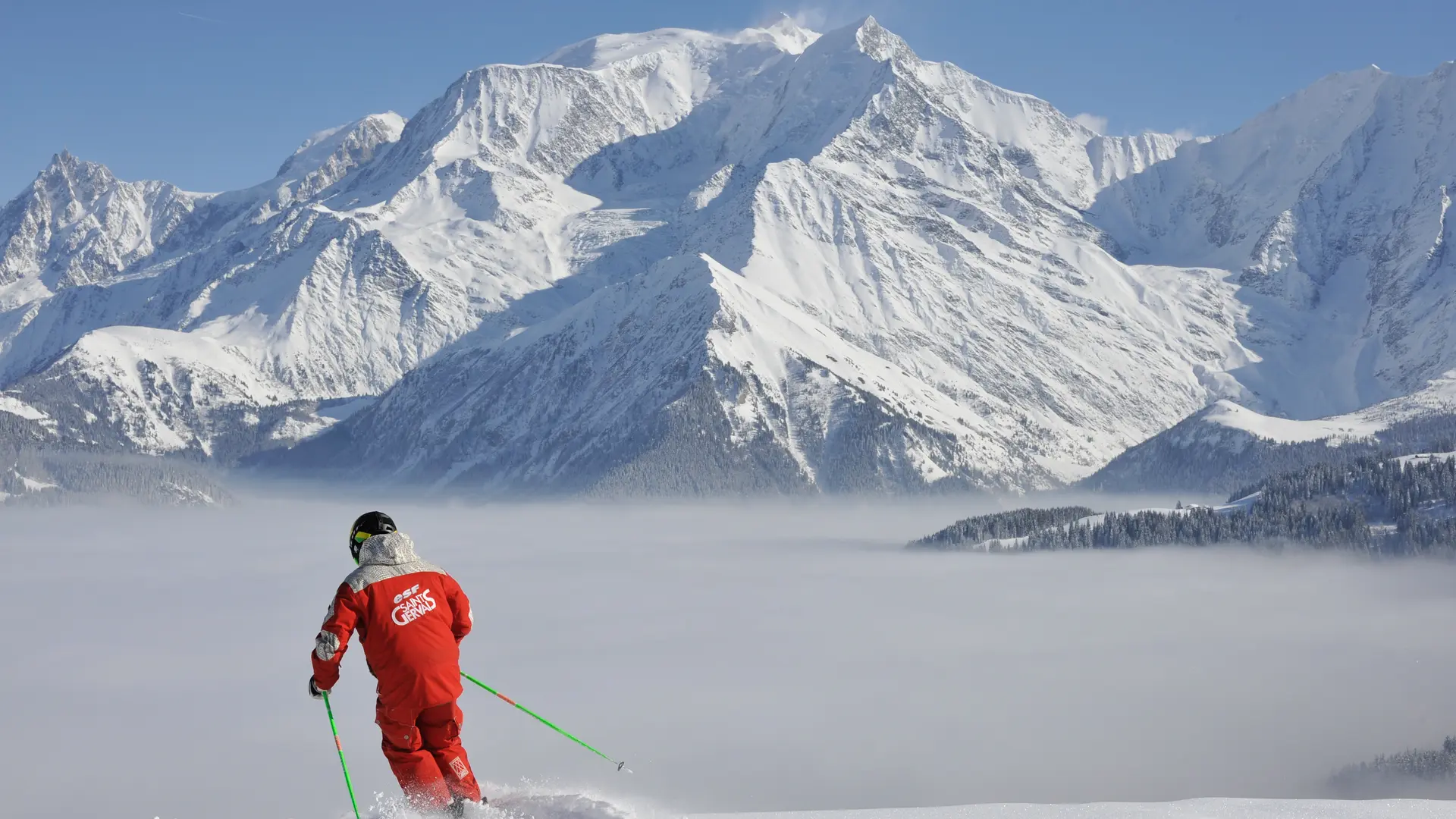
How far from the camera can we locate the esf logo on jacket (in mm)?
19719

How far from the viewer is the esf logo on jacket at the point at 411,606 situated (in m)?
19.7

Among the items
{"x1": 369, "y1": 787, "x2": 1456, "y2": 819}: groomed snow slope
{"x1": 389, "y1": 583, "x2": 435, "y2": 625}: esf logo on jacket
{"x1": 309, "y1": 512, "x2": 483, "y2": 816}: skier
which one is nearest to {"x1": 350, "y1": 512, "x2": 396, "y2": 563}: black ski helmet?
{"x1": 309, "y1": 512, "x2": 483, "y2": 816}: skier

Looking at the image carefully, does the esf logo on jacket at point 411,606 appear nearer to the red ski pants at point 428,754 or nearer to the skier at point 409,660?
the skier at point 409,660

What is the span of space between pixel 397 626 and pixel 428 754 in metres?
2.05

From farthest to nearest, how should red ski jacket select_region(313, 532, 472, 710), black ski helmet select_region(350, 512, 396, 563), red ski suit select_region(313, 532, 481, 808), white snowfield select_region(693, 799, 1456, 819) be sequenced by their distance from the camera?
black ski helmet select_region(350, 512, 396, 563) → red ski suit select_region(313, 532, 481, 808) → red ski jacket select_region(313, 532, 472, 710) → white snowfield select_region(693, 799, 1456, 819)

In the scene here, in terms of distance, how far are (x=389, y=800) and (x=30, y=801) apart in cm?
18911

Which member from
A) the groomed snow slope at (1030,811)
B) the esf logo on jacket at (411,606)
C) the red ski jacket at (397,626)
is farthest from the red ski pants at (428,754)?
the esf logo on jacket at (411,606)

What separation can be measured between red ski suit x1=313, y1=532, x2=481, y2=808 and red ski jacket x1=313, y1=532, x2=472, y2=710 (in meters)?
0.01

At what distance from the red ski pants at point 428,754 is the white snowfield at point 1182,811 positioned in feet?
12.4

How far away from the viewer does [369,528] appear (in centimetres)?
2052

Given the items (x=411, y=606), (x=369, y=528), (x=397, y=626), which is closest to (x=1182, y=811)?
(x=411, y=606)

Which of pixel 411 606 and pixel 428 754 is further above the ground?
pixel 411 606

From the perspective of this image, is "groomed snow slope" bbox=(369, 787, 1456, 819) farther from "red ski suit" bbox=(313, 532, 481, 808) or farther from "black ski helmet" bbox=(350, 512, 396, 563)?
"black ski helmet" bbox=(350, 512, 396, 563)

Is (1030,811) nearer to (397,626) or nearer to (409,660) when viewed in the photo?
(409,660)
